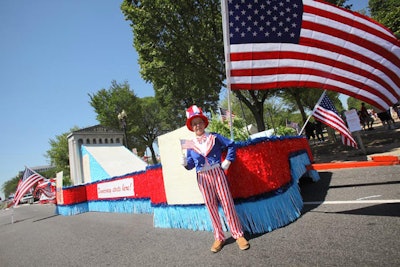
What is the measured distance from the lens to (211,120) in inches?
165

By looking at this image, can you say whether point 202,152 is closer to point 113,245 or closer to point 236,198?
point 236,198

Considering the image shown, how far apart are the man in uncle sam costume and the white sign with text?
4918 mm

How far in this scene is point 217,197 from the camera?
3.17 meters

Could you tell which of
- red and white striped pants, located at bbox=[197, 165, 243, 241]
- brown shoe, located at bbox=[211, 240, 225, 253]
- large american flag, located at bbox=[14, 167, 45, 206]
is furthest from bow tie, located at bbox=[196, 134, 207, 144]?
large american flag, located at bbox=[14, 167, 45, 206]

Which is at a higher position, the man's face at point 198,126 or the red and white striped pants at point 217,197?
the man's face at point 198,126

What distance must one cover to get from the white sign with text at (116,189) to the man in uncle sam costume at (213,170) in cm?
Result: 492

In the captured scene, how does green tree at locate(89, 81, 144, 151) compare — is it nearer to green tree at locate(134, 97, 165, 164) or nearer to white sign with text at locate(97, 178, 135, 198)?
green tree at locate(134, 97, 165, 164)

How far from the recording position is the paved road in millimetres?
2229

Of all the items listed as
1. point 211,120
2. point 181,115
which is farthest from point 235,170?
point 181,115

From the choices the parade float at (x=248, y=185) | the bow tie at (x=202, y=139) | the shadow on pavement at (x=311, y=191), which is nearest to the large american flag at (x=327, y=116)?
the parade float at (x=248, y=185)

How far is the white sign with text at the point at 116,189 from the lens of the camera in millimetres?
7645

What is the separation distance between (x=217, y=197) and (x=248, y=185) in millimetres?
462

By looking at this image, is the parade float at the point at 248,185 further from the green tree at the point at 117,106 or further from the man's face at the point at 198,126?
the green tree at the point at 117,106

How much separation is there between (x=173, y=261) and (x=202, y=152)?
133cm
